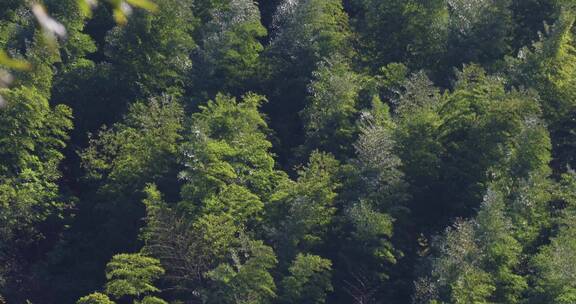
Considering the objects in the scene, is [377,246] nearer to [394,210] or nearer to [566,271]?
[394,210]

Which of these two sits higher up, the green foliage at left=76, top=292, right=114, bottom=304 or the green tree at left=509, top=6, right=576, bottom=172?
the green tree at left=509, top=6, right=576, bottom=172

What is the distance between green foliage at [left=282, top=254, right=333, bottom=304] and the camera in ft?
100

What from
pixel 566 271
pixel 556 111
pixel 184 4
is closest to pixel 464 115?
pixel 556 111

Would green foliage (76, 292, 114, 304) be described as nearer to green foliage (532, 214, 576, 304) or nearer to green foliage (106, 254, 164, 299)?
green foliage (106, 254, 164, 299)

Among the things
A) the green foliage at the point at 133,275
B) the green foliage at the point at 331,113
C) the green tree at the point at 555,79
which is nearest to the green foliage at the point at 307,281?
the green foliage at the point at 133,275

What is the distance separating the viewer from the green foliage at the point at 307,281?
30.5m

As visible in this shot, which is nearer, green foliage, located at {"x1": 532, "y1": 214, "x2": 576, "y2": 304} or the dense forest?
green foliage, located at {"x1": 532, "y1": 214, "x2": 576, "y2": 304}

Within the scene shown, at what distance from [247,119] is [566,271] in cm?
1421

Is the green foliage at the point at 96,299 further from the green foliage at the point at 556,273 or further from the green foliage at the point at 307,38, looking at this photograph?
the green foliage at the point at 307,38

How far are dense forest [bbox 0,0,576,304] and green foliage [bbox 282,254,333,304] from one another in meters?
0.07

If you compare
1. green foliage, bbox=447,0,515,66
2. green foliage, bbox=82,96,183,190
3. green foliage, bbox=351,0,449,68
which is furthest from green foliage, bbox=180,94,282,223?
green foliage, bbox=447,0,515,66

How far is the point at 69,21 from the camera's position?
45.0 m

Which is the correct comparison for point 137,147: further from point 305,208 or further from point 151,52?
point 151,52

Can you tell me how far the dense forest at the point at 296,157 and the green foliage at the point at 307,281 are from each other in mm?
67
